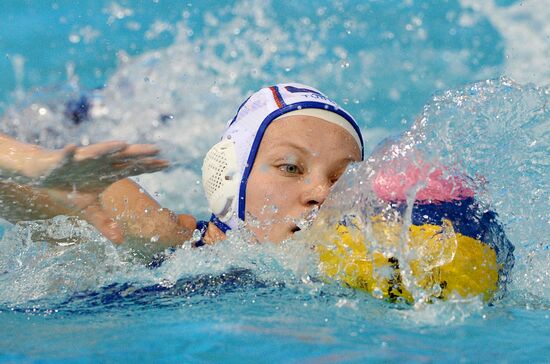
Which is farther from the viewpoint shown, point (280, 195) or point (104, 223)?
point (104, 223)

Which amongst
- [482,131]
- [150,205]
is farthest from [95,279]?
[482,131]

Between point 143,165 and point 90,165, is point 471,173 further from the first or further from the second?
point 90,165

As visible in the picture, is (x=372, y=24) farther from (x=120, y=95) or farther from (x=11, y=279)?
(x=11, y=279)

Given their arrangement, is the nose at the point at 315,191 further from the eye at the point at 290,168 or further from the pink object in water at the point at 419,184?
the pink object in water at the point at 419,184

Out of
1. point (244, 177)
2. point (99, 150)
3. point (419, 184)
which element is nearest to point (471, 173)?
point (419, 184)

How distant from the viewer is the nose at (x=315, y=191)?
2.78 meters

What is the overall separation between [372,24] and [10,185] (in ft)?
13.0

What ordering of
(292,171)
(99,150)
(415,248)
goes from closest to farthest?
(415,248) → (99,150) → (292,171)

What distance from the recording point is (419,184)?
8.02 ft

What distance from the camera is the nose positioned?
2.78m

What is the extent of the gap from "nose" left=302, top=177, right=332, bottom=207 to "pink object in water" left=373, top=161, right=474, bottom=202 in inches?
8.3

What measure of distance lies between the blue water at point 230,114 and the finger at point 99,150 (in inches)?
8.3

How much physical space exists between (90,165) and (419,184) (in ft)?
3.48

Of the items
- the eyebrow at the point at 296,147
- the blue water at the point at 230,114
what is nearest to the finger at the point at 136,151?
the blue water at the point at 230,114
